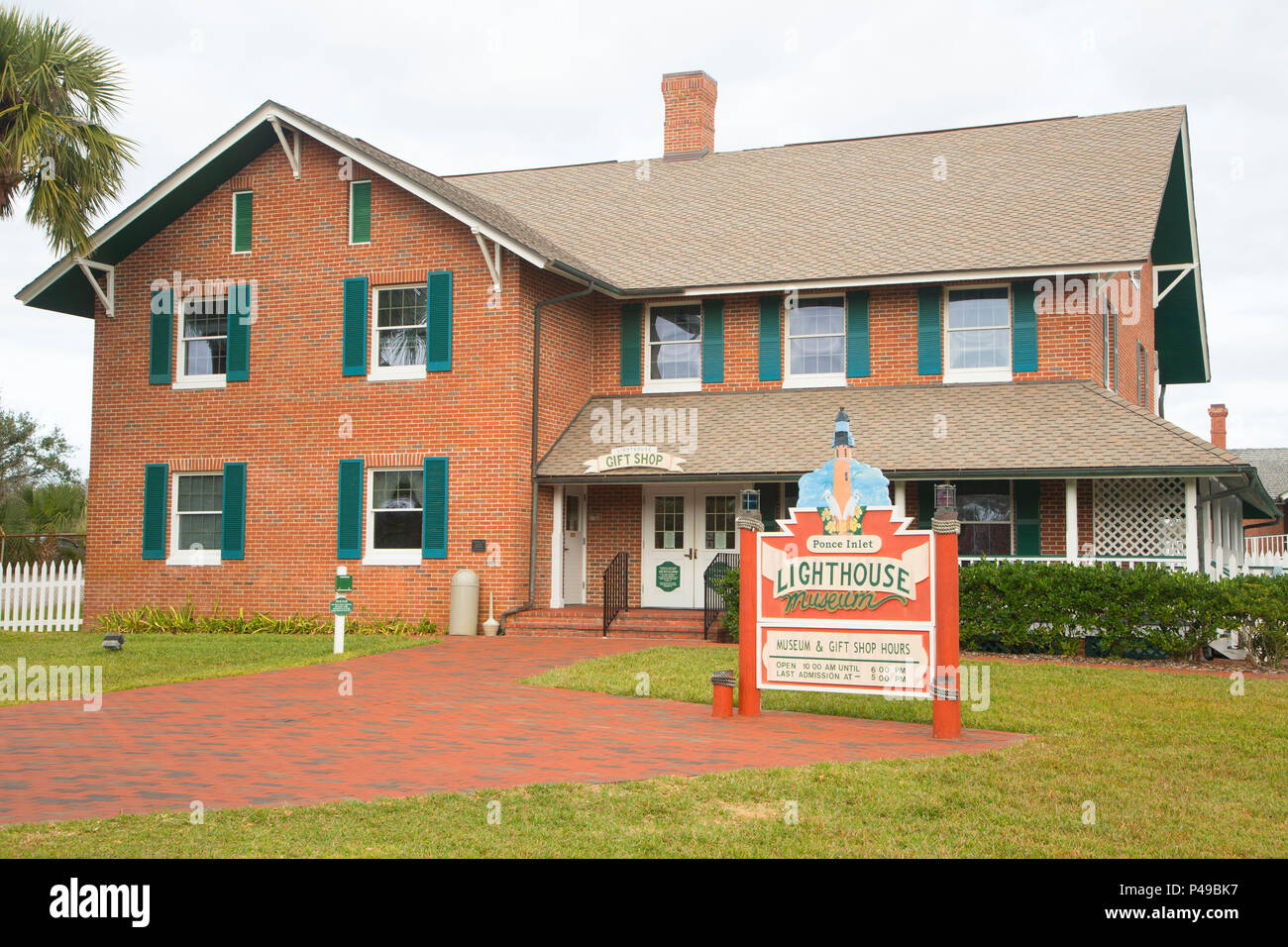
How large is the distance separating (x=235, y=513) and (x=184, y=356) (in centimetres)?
306

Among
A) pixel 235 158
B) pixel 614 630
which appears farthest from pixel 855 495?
pixel 235 158

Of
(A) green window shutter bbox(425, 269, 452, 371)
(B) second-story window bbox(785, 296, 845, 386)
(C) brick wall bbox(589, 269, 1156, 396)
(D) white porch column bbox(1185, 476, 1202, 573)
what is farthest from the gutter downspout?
(D) white porch column bbox(1185, 476, 1202, 573)

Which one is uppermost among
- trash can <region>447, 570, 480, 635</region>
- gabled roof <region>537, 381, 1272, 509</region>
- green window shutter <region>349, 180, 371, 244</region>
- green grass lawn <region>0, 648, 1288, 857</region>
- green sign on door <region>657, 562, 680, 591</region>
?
green window shutter <region>349, 180, 371, 244</region>

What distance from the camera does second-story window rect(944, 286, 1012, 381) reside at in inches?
→ 781

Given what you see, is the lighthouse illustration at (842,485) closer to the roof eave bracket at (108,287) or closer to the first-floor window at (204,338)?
the first-floor window at (204,338)

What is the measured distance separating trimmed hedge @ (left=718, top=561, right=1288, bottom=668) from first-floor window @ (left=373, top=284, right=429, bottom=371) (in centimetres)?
957

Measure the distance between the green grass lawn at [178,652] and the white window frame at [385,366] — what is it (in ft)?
14.2

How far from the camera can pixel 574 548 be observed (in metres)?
21.1

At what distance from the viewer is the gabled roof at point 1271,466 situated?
2028 inches

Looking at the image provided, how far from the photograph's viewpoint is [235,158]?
834 inches

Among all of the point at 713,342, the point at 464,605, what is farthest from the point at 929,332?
the point at 464,605

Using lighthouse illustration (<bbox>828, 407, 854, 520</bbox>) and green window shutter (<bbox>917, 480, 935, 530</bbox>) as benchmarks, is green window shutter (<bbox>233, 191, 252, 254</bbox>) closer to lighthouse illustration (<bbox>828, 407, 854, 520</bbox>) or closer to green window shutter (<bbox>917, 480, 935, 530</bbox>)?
green window shutter (<bbox>917, 480, 935, 530</bbox>)

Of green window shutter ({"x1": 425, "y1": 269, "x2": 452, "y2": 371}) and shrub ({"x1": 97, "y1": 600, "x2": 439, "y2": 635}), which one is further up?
green window shutter ({"x1": 425, "y1": 269, "x2": 452, "y2": 371})

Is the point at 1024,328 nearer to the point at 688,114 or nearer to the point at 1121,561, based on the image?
the point at 1121,561
